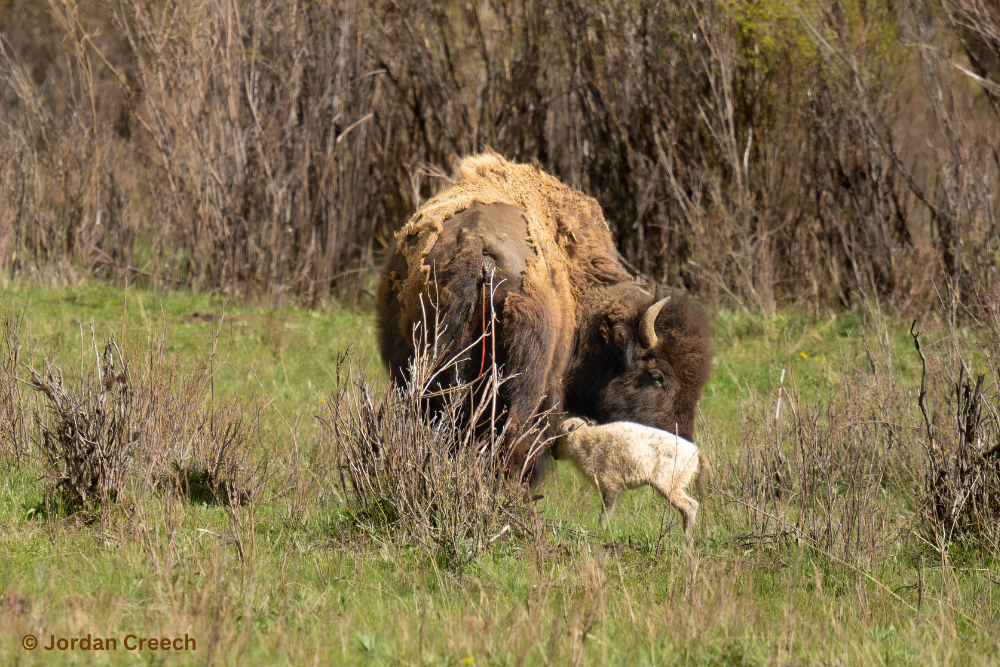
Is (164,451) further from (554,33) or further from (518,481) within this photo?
(554,33)

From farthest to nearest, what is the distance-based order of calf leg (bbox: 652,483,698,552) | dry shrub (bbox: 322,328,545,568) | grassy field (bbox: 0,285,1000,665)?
1. calf leg (bbox: 652,483,698,552)
2. dry shrub (bbox: 322,328,545,568)
3. grassy field (bbox: 0,285,1000,665)

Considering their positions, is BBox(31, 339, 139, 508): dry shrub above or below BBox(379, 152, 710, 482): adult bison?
below

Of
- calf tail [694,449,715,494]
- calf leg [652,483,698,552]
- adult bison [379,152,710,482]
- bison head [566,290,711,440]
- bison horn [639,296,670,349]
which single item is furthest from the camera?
bison head [566,290,711,440]

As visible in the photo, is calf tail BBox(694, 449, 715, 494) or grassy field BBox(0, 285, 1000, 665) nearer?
grassy field BBox(0, 285, 1000, 665)

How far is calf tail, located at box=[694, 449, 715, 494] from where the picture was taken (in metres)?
4.82

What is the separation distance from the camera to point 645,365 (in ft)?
17.4

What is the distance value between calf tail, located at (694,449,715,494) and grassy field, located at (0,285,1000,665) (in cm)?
10

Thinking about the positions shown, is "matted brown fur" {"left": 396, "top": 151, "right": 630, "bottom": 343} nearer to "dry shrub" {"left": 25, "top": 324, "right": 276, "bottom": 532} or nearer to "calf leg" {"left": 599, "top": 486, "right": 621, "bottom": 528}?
"calf leg" {"left": 599, "top": 486, "right": 621, "bottom": 528}

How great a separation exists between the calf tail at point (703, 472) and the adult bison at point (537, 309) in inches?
8.3

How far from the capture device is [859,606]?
3820mm

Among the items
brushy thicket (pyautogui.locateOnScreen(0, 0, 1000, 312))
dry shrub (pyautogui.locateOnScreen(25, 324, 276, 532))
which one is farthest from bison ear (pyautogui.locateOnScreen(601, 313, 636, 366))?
brushy thicket (pyautogui.locateOnScreen(0, 0, 1000, 312))

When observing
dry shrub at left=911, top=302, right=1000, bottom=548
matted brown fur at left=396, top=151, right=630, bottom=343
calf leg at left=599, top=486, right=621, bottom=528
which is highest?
matted brown fur at left=396, top=151, right=630, bottom=343

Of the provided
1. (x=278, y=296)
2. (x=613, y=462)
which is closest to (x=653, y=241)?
(x=278, y=296)

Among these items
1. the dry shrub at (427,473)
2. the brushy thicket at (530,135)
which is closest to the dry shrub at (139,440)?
the dry shrub at (427,473)
